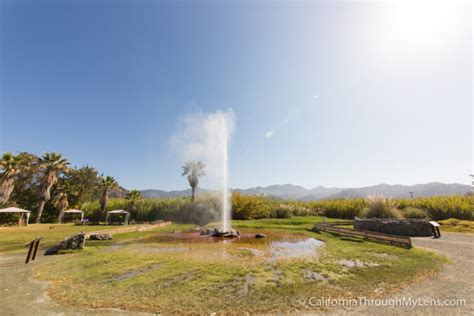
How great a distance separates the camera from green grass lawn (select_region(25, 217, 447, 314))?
4.97m

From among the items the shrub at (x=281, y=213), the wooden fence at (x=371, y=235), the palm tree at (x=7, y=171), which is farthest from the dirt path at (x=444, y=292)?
the palm tree at (x=7, y=171)

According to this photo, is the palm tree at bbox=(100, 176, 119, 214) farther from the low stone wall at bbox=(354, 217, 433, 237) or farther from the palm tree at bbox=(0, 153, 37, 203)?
the low stone wall at bbox=(354, 217, 433, 237)

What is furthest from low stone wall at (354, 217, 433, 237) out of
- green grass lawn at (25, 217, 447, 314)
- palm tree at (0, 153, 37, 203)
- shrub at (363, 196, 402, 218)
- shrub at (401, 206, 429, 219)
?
palm tree at (0, 153, 37, 203)

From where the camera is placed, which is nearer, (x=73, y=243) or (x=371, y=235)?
(x=73, y=243)

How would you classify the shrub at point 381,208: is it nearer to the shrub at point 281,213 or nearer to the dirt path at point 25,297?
the shrub at point 281,213

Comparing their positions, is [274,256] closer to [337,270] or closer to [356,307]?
[337,270]

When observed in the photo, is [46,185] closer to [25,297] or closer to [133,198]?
[133,198]

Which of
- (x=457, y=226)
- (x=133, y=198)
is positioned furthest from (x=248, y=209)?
(x=457, y=226)

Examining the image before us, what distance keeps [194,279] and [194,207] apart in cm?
2296

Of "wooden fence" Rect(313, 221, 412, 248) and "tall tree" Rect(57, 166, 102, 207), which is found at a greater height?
"tall tree" Rect(57, 166, 102, 207)

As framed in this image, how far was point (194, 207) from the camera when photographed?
94.4 feet

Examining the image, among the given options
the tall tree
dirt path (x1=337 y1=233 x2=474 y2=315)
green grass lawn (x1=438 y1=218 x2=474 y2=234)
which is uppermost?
the tall tree

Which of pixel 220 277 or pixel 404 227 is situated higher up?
pixel 404 227

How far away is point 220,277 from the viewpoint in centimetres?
667
